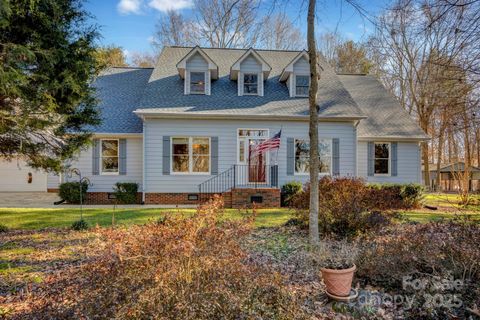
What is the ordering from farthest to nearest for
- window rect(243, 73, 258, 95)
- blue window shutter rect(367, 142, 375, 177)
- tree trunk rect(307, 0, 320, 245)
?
blue window shutter rect(367, 142, 375, 177)
window rect(243, 73, 258, 95)
tree trunk rect(307, 0, 320, 245)

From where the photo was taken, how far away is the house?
1159 centimetres

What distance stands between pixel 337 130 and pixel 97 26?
9586 millimetres

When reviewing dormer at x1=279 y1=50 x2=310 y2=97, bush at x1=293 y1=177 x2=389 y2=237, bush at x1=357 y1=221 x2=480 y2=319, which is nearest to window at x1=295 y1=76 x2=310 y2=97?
dormer at x1=279 y1=50 x2=310 y2=97

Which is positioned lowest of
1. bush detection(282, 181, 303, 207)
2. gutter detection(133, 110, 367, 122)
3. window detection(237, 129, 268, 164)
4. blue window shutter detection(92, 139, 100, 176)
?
bush detection(282, 181, 303, 207)

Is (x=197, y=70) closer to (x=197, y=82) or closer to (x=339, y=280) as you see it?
(x=197, y=82)

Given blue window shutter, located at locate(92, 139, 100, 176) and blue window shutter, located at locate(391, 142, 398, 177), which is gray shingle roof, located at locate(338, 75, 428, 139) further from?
blue window shutter, located at locate(92, 139, 100, 176)

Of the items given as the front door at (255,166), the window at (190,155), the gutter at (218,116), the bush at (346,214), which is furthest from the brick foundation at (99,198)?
the bush at (346,214)

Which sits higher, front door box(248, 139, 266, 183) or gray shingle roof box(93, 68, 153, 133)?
gray shingle roof box(93, 68, 153, 133)

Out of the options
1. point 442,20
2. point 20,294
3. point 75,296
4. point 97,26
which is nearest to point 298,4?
point 442,20

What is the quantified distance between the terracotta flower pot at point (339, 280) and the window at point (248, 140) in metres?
8.90

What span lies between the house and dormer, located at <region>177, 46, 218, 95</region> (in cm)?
4

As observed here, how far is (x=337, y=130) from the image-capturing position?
12.1 metres

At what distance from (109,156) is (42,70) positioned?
7516 mm

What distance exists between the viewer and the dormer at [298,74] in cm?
1269
